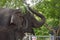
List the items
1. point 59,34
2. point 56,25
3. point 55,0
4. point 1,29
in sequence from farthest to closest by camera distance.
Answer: point 59,34
point 56,25
point 55,0
point 1,29

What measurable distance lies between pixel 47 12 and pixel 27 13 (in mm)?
4237

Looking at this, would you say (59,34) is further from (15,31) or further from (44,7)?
(15,31)

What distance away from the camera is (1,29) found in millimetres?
8266

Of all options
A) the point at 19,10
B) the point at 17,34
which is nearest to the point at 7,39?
the point at 17,34

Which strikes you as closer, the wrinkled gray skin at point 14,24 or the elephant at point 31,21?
the wrinkled gray skin at point 14,24

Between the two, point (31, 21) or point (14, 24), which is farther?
point (31, 21)

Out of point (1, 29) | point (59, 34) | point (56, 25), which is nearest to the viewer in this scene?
point (1, 29)

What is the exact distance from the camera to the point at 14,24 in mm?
8422

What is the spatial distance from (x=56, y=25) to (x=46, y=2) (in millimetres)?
2716

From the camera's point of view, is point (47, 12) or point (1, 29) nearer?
point (1, 29)

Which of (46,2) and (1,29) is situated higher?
(46,2)

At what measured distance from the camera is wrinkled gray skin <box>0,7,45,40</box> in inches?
328

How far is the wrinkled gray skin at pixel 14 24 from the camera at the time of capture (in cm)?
834

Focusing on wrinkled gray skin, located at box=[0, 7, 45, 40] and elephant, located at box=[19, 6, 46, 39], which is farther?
elephant, located at box=[19, 6, 46, 39]
